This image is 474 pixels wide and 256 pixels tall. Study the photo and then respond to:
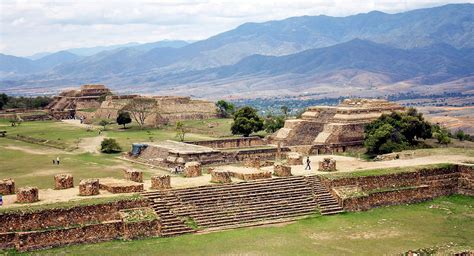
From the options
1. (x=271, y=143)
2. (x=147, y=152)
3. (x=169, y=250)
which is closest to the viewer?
(x=169, y=250)

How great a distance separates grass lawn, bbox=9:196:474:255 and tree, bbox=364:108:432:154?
15.4 meters

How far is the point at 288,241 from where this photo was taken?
2514 centimetres

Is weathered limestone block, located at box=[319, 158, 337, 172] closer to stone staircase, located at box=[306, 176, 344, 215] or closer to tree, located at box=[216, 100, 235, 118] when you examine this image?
stone staircase, located at box=[306, 176, 344, 215]

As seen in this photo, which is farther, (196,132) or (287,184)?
(196,132)

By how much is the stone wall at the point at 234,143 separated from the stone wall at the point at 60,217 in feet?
79.4

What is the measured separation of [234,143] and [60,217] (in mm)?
27839

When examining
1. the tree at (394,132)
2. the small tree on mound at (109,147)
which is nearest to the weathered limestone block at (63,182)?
the small tree on mound at (109,147)

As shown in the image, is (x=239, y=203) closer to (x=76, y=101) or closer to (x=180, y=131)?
(x=180, y=131)

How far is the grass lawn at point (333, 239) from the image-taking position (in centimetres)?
2388

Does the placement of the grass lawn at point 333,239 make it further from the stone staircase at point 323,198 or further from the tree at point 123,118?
the tree at point 123,118

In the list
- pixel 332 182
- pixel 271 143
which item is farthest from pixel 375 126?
pixel 332 182

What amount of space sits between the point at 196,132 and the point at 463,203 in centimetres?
3281

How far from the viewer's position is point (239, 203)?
2842 centimetres

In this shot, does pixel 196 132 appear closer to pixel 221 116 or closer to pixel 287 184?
pixel 221 116
